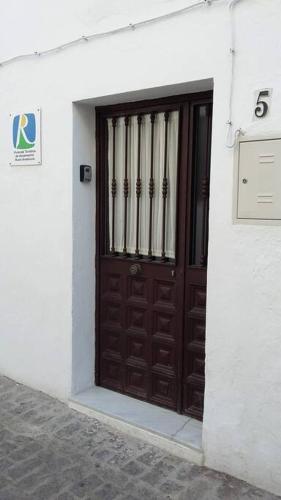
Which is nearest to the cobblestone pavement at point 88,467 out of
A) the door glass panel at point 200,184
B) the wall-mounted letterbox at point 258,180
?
the door glass panel at point 200,184

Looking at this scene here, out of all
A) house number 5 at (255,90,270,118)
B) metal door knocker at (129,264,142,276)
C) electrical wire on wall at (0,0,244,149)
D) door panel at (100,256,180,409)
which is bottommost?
door panel at (100,256,180,409)

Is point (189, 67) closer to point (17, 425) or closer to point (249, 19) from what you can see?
point (249, 19)

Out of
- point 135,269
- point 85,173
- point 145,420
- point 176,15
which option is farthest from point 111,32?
point 145,420

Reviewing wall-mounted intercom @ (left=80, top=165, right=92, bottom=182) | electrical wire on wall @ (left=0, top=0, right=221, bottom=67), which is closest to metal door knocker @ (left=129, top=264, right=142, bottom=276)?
wall-mounted intercom @ (left=80, top=165, right=92, bottom=182)

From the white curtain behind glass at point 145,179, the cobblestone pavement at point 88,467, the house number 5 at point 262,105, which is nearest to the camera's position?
the house number 5 at point 262,105

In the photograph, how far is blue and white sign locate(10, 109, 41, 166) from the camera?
3957mm

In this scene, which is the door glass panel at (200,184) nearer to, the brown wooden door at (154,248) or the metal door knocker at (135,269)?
the brown wooden door at (154,248)

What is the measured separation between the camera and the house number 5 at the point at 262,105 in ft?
8.68

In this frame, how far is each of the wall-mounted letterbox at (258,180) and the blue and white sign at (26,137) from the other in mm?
1914

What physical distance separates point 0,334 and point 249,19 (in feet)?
11.7

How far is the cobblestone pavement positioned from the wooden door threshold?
6 cm

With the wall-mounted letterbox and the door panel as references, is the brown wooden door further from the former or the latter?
the wall-mounted letterbox

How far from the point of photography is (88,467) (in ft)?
10.2

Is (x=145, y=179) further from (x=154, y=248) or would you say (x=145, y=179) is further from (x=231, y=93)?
(x=231, y=93)
